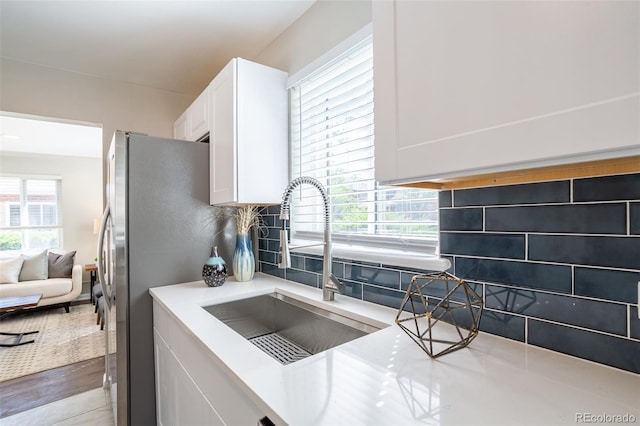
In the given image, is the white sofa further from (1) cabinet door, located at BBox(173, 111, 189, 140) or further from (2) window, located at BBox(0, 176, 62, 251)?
(1) cabinet door, located at BBox(173, 111, 189, 140)

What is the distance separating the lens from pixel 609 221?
729 mm

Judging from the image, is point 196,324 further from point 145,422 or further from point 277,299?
point 145,422

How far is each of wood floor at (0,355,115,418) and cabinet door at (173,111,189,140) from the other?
207 centimetres

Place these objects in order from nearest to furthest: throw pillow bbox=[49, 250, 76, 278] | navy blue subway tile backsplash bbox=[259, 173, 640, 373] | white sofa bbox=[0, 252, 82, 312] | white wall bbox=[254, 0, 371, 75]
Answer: navy blue subway tile backsplash bbox=[259, 173, 640, 373], white wall bbox=[254, 0, 371, 75], white sofa bbox=[0, 252, 82, 312], throw pillow bbox=[49, 250, 76, 278]

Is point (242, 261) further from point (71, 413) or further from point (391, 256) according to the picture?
point (71, 413)

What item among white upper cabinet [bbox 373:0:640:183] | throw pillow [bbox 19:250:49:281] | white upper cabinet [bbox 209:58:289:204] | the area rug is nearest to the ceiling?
white upper cabinet [bbox 209:58:289:204]

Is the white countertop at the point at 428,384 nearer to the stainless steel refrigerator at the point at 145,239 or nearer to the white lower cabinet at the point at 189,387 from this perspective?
the white lower cabinet at the point at 189,387

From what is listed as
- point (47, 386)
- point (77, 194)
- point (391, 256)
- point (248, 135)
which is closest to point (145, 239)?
point (248, 135)

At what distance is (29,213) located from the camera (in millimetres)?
5176

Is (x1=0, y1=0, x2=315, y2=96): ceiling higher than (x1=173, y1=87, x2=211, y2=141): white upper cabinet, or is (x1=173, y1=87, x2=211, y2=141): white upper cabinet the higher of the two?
(x1=0, y1=0, x2=315, y2=96): ceiling

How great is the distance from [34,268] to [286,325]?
4.86 metres

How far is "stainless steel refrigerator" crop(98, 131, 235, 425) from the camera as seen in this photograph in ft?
5.37

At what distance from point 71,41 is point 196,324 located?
214 centimetres

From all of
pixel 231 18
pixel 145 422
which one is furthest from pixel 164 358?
pixel 231 18
